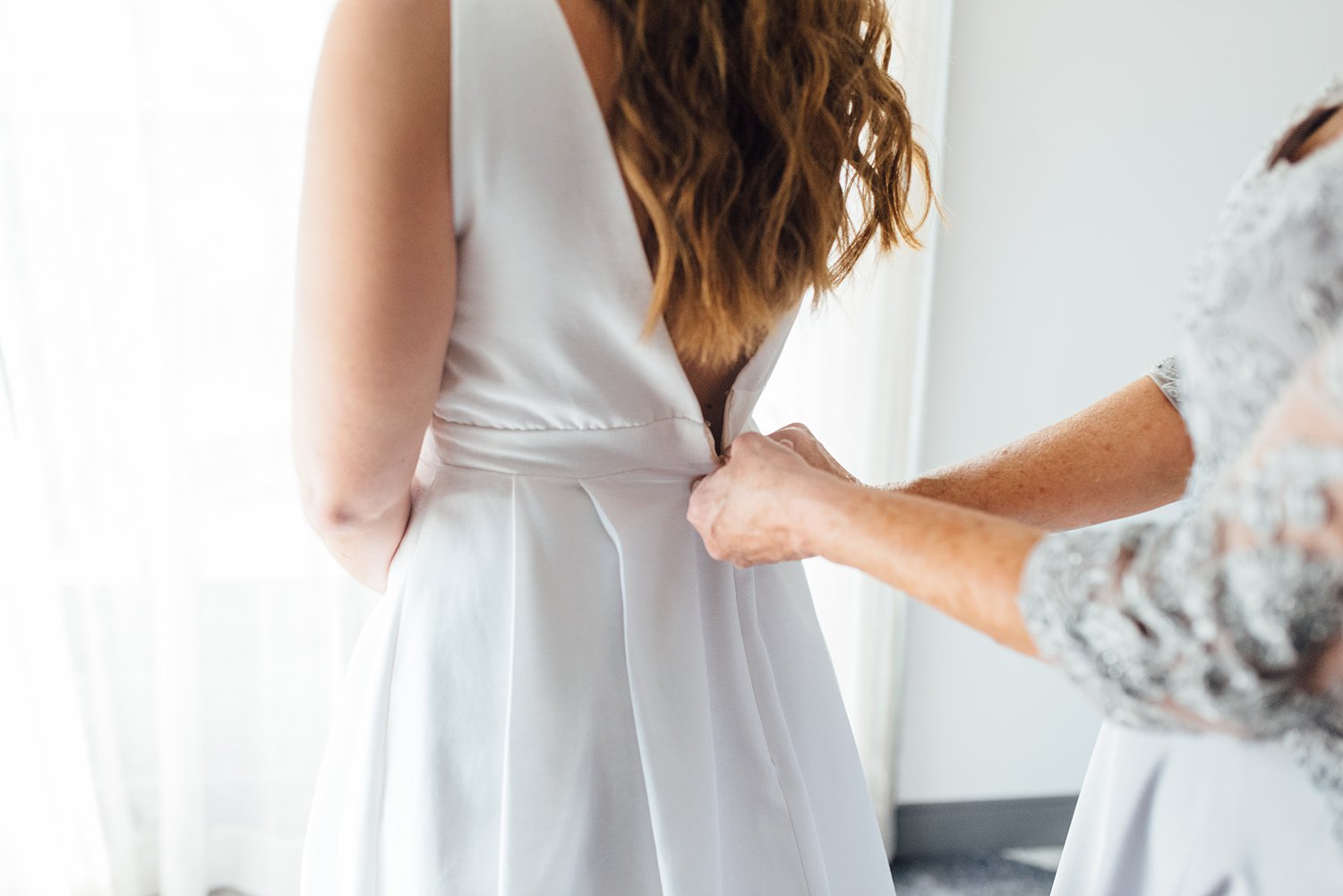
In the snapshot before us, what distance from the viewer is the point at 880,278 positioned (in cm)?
177

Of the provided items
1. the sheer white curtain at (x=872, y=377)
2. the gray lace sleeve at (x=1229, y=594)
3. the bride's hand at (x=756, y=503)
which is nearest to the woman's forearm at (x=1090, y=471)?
the bride's hand at (x=756, y=503)

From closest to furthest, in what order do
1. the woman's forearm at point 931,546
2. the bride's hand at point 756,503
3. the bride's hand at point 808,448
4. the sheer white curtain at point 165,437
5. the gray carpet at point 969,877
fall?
the woman's forearm at point 931,546 → the bride's hand at point 756,503 → the bride's hand at point 808,448 → the sheer white curtain at point 165,437 → the gray carpet at point 969,877

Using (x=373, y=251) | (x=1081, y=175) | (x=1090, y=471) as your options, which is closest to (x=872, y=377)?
(x=1081, y=175)

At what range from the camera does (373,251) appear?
65cm

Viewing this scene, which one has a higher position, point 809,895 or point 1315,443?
point 1315,443

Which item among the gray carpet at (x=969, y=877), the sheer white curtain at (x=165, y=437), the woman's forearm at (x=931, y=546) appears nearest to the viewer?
the woman's forearm at (x=931, y=546)

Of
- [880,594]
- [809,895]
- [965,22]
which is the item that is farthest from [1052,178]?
[809,895]

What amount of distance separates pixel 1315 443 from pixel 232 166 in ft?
4.96

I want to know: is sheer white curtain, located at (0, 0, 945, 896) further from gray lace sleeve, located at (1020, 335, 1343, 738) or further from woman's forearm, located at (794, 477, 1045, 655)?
gray lace sleeve, located at (1020, 335, 1343, 738)

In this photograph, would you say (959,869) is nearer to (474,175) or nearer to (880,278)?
(880,278)

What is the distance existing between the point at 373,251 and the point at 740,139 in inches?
11.5

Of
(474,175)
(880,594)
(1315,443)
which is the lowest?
(880,594)

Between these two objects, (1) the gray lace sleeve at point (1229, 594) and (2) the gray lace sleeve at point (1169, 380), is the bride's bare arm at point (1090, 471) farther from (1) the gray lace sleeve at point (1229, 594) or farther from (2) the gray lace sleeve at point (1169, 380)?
(1) the gray lace sleeve at point (1229, 594)

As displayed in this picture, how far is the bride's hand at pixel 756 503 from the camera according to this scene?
0.76m
